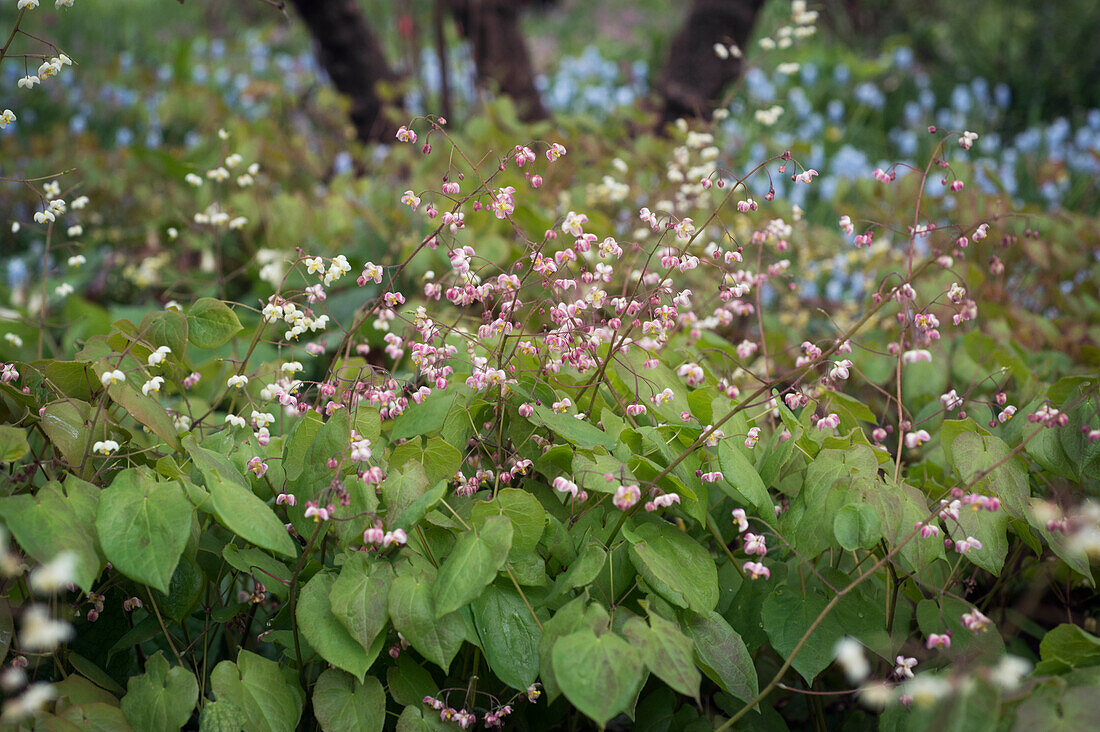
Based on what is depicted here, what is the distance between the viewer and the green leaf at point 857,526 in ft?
3.51

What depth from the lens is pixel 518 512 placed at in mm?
1114

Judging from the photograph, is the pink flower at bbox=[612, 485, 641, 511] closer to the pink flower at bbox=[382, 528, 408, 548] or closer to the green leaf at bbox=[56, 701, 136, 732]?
the pink flower at bbox=[382, 528, 408, 548]

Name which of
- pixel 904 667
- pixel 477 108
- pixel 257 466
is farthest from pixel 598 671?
pixel 477 108

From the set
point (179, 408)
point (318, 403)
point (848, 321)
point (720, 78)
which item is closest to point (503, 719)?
point (318, 403)

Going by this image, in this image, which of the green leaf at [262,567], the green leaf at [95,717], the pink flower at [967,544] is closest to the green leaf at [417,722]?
the green leaf at [262,567]

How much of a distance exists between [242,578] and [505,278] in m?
0.68

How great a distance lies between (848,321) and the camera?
2.72 meters

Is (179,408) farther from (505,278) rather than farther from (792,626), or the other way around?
(792,626)

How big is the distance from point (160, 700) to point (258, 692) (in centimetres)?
12

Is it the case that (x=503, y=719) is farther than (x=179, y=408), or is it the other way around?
(x=179, y=408)

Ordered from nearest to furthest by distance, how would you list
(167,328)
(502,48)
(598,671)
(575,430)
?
1. (598,671)
2. (575,430)
3. (167,328)
4. (502,48)

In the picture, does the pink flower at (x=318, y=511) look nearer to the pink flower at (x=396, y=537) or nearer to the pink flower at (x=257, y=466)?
the pink flower at (x=396, y=537)

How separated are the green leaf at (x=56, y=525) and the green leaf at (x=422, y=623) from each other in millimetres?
346

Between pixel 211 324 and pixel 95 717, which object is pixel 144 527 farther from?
pixel 211 324
